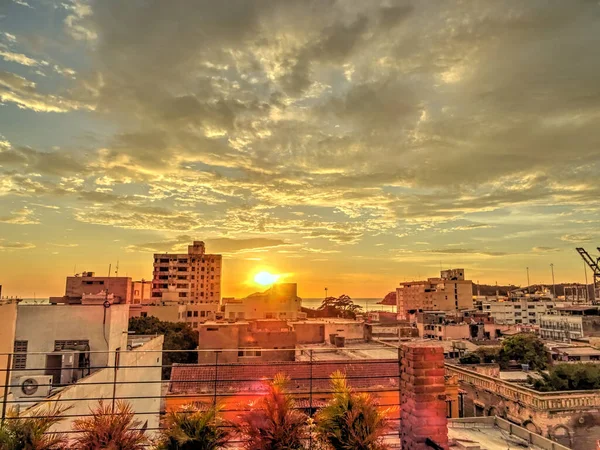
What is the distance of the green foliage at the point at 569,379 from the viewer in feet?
68.2

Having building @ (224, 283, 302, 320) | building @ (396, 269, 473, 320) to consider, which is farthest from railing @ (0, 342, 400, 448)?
building @ (396, 269, 473, 320)

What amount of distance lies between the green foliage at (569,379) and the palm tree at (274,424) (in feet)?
69.4

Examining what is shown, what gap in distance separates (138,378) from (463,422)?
9930 millimetres

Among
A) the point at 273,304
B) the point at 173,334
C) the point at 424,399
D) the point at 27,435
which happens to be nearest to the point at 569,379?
the point at 424,399

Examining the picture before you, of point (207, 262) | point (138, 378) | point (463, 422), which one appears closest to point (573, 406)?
point (463, 422)

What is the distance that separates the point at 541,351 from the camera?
95.4 feet

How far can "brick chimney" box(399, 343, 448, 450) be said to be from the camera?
3.89 metres

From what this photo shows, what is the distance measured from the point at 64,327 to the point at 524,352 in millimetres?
27832

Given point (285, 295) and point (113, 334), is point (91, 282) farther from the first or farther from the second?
point (113, 334)

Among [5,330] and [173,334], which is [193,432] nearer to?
[5,330]

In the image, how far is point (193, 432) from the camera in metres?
3.68

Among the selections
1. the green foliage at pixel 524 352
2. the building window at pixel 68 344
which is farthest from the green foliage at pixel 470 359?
the building window at pixel 68 344

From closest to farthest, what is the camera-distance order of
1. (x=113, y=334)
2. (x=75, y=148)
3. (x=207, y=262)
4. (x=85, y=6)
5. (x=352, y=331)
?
(x=85, y=6), (x=113, y=334), (x=75, y=148), (x=352, y=331), (x=207, y=262)

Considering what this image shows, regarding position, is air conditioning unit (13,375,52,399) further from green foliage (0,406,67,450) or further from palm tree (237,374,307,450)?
palm tree (237,374,307,450)
